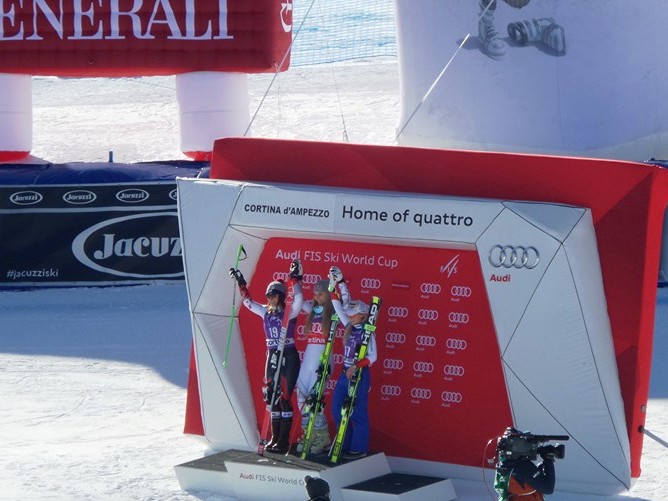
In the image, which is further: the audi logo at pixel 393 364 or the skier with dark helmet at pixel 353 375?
the audi logo at pixel 393 364

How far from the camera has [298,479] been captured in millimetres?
7734

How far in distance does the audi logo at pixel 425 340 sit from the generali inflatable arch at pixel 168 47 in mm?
7491

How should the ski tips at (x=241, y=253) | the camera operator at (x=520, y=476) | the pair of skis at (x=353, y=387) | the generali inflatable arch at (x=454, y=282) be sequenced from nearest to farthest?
1. the camera operator at (x=520, y=476)
2. the generali inflatable arch at (x=454, y=282)
3. the pair of skis at (x=353, y=387)
4. the ski tips at (x=241, y=253)

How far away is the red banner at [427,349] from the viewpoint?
8.01 m

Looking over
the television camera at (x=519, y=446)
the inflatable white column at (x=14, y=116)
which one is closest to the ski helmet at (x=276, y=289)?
the television camera at (x=519, y=446)

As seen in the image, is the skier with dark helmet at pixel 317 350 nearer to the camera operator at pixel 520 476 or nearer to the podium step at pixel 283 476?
the podium step at pixel 283 476

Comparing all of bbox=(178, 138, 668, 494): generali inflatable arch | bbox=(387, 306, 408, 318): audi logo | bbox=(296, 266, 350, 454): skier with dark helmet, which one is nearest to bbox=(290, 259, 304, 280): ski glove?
bbox=(296, 266, 350, 454): skier with dark helmet

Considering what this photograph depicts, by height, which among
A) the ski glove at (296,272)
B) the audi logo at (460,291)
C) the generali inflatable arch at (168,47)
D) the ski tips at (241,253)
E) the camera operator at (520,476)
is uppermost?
the generali inflatable arch at (168,47)

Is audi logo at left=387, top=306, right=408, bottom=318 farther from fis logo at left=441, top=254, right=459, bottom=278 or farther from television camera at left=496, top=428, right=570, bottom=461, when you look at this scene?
television camera at left=496, top=428, right=570, bottom=461

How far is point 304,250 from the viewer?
850 cm

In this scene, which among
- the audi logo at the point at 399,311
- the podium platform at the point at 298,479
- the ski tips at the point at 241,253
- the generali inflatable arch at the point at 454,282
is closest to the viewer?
the generali inflatable arch at the point at 454,282

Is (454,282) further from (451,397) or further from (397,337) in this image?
(451,397)

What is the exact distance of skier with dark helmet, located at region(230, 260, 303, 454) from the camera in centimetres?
816

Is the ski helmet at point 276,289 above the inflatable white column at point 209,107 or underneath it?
underneath
